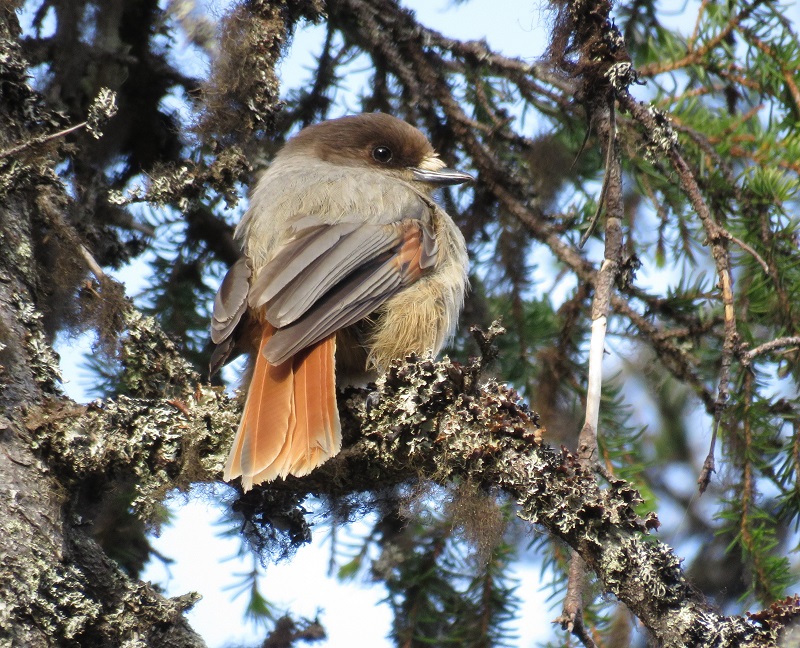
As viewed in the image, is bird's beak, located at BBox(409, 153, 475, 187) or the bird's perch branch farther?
bird's beak, located at BBox(409, 153, 475, 187)

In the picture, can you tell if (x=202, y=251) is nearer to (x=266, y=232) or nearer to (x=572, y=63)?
(x=266, y=232)

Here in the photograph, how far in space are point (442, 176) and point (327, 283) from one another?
0.95 m

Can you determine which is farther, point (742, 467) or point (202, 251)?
point (202, 251)

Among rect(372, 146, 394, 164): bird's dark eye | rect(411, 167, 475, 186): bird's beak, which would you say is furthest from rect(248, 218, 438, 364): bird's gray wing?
rect(372, 146, 394, 164): bird's dark eye

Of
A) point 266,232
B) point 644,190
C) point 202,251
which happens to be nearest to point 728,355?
point 644,190

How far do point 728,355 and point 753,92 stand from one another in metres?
1.58

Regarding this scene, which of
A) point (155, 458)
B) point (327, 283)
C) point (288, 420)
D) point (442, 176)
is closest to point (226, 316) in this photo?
point (327, 283)

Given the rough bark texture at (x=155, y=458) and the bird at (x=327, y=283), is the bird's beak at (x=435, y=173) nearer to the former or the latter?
the bird at (x=327, y=283)

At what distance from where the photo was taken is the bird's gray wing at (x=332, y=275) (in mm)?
3062

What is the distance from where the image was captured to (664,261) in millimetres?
3867

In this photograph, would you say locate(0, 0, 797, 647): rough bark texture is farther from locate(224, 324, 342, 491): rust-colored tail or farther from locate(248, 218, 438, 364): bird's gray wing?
locate(248, 218, 438, 364): bird's gray wing

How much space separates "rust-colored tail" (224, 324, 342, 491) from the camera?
8.68 ft

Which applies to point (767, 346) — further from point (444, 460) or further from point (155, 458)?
point (155, 458)

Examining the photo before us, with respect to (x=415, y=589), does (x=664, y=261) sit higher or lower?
higher
